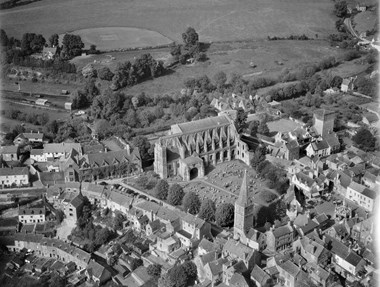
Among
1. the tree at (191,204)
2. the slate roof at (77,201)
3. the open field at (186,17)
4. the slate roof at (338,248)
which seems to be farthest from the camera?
the open field at (186,17)

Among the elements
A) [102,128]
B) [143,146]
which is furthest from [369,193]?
[102,128]

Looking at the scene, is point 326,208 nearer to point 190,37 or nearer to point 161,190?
point 161,190

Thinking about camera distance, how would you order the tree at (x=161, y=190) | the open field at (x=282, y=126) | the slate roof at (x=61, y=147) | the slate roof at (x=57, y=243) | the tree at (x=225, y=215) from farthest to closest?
1. the open field at (x=282, y=126)
2. the slate roof at (x=61, y=147)
3. the tree at (x=161, y=190)
4. the tree at (x=225, y=215)
5. the slate roof at (x=57, y=243)

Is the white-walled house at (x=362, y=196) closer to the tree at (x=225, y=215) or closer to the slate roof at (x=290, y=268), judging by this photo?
the tree at (x=225, y=215)

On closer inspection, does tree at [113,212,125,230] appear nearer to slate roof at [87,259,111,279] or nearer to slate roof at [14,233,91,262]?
slate roof at [14,233,91,262]

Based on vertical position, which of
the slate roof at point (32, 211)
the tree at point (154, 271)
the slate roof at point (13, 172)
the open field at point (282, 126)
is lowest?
the tree at point (154, 271)

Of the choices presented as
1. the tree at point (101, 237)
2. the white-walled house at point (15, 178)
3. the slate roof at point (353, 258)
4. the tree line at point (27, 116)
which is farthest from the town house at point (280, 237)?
the tree line at point (27, 116)

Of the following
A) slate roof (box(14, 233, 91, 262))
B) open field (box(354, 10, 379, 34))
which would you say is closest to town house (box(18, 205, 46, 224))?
slate roof (box(14, 233, 91, 262))

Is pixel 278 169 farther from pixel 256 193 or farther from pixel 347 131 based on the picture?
pixel 347 131
